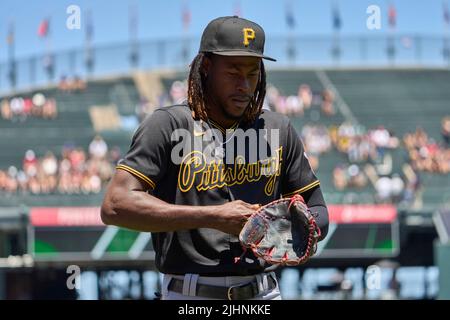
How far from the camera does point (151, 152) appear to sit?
132 inches

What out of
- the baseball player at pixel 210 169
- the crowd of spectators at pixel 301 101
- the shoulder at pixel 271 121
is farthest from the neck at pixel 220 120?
the crowd of spectators at pixel 301 101

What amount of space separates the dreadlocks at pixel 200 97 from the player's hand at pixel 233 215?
1.38ft

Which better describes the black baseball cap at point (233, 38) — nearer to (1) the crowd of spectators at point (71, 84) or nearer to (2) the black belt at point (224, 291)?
(2) the black belt at point (224, 291)

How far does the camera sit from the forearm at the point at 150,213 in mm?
3195

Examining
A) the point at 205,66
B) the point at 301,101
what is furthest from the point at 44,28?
the point at 205,66

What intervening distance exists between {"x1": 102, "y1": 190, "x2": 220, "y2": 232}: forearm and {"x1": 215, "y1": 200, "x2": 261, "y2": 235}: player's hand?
0.06 feet

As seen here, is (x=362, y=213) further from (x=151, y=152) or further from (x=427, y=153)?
(x=151, y=152)

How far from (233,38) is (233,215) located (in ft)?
2.10

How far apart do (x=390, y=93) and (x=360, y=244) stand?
12.9 metres

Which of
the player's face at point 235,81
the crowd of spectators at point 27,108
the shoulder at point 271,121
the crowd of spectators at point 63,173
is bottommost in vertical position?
the crowd of spectators at point 63,173

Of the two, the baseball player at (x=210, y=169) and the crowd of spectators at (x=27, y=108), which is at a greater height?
the baseball player at (x=210, y=169)
